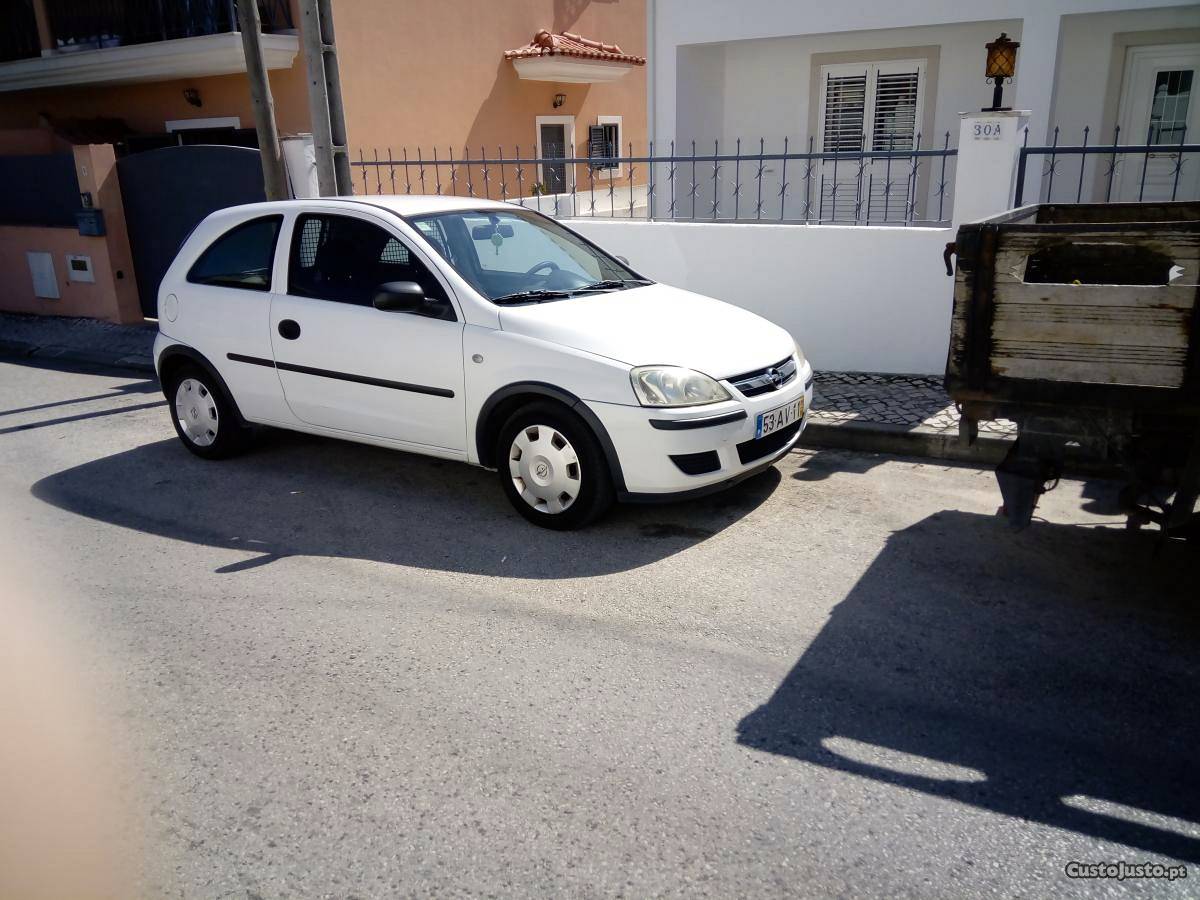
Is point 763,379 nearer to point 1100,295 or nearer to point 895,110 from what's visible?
point 1100,295

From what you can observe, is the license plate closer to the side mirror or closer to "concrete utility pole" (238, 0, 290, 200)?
the side mirror

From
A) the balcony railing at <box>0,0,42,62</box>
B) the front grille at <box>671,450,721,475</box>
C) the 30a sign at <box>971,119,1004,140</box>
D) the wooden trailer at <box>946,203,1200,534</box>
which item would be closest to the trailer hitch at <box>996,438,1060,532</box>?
the wooden trailer at <box>946,203,1200,534</box>

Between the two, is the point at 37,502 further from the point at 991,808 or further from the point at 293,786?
the point at 991,808

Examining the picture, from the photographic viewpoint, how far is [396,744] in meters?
3.38

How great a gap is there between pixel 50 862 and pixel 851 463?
4.90 metres

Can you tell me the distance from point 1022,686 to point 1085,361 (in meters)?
1.29

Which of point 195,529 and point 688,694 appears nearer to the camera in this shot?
point 688,694

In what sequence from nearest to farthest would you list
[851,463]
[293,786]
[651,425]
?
[293,786]
[651,425]
[851,463]

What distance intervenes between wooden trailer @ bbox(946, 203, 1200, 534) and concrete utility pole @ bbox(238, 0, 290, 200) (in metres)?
6.77

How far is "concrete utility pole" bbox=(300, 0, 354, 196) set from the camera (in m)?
8.15

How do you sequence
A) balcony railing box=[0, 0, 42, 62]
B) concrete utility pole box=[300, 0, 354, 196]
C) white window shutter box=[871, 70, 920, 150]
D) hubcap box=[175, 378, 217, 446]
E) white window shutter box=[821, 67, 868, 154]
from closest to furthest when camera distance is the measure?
hubcap box=[175, 378, 217, 446] < concrete utility pole box=[300, 0, 354, 196] < white window shutter box=[871, 70, 920, 150] < white window shutter box=[821, 67, 868, 154] < balcony railing box=[0, 0, 42, 62]

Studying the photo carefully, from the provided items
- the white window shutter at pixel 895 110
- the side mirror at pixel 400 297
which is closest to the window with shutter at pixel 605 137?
the white window shutter at pixel 895 110

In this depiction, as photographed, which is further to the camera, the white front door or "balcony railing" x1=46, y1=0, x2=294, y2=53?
"balcony railing" x1=46, y1=0, x2=294, y2=53

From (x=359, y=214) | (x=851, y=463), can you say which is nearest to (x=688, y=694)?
(x=851, y=463)
